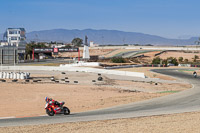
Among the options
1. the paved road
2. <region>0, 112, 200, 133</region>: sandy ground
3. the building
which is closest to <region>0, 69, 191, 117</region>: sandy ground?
the paved road

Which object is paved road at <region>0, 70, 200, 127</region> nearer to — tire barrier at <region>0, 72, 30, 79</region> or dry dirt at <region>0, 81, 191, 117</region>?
dry dirt at <region>0, 81, 191, 117</region>

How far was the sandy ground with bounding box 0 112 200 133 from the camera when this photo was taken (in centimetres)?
1516

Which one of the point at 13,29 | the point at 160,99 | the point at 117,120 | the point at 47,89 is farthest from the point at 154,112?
the point at 13,29

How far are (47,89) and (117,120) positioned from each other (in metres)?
17.6

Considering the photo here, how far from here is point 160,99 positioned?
1077 inches

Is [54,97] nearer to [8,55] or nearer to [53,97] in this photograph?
[53,97]

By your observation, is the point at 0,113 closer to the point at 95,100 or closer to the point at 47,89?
the point at 95,100

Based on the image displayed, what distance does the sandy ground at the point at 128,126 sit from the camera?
15156mm

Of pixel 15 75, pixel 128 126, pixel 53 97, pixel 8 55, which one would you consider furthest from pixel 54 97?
pixel 15 75

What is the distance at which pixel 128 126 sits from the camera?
16156 millimetres

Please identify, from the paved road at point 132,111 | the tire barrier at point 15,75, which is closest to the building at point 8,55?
the tire barrier at point 15,75

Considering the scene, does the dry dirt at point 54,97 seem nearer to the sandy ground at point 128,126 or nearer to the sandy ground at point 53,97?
the sandy ground at point 53,97

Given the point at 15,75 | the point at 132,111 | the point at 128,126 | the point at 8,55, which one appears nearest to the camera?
the point at 128,126

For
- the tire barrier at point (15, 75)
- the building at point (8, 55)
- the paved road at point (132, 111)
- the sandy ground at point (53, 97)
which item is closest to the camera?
the paved road at point (132, 111)
